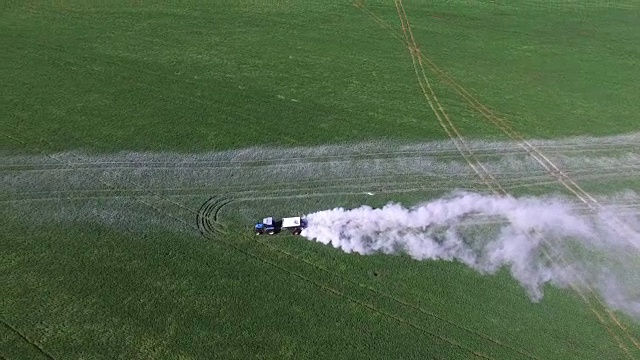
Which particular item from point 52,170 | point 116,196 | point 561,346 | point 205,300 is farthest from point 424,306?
point 52,170

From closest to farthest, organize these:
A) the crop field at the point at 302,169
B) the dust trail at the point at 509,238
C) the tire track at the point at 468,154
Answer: the crop field at the point at 302,169 < the tire track at the point at 468,154 < the dust trail at the point at 509,238

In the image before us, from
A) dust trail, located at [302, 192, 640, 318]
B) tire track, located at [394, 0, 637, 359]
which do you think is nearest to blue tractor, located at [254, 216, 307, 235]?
dust trail, located at [302, 192, 640, 318]

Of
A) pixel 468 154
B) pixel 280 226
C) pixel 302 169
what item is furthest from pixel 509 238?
pixel 280 226

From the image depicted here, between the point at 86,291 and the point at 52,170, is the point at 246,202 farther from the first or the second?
the point at 52,170

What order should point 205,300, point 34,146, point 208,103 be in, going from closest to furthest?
1. point 205,300
2. point 34,146
3. point 208,103

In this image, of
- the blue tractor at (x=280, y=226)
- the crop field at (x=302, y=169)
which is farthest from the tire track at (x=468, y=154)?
the blue tractor at (x=280, y=226)

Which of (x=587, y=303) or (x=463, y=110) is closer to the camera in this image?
(x=587, y=303)

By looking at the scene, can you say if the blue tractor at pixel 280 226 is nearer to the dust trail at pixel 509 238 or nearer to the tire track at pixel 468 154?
the dust trail at pixel 509 238
